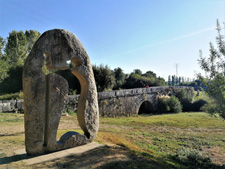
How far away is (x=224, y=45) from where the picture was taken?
21.5ft

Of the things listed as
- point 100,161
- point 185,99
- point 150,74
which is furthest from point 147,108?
point 150,74

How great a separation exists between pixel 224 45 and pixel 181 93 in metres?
18.9

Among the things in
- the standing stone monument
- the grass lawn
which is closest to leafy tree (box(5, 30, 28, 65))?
the grass lawn

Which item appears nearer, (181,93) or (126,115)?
(126,115)

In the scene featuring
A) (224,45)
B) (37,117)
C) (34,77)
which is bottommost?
(37,117)

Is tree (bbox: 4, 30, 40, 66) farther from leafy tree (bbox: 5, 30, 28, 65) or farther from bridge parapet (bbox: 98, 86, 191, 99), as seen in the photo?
bridge parapet (bbox: 98, 86, 191, 99)

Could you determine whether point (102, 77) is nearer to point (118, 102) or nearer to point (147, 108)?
point (118, 102)

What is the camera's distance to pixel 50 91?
4.70m

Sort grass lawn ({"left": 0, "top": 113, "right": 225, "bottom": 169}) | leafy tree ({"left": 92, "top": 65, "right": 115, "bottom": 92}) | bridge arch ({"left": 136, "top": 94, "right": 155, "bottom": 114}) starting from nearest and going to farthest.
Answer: grass lawn ({"left": 0, "top": 113, "right": 225, "bottom": 169})
bridge arch ({"left": 136, "top": 94, "right": 155, "bottom": 114})
leafy tree ({"left": 92, "top": 65, "right": 115, "bottom": 92})

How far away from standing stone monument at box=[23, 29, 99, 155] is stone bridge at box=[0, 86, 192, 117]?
26.1 ft

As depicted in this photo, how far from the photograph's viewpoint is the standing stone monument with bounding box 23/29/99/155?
443 centimetres

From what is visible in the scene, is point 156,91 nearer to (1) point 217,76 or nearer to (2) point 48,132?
(1) point 217,76

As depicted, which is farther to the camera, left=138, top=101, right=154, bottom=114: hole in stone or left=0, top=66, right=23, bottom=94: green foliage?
left=138, top=101, right=154, bottom=114: hole in stone

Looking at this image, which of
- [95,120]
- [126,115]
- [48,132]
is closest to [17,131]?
[48,132]
